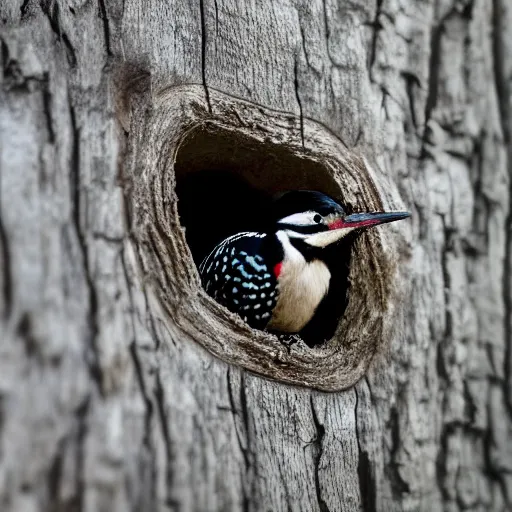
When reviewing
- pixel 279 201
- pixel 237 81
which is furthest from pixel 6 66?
pixel 279 201

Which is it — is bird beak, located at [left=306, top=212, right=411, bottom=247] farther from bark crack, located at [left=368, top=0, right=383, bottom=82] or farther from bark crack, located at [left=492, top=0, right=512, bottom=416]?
bark crack, located at [left=368, top=0, right=383, bottom=82]

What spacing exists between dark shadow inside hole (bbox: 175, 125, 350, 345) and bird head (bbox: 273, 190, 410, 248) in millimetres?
60

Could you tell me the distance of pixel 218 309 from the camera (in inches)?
104

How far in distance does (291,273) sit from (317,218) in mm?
255

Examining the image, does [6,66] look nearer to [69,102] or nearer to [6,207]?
[69,102]

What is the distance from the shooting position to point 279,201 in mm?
3459

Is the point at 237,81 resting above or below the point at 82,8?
below

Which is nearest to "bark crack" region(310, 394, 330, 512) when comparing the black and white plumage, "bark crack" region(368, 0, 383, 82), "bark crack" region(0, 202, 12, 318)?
the black and white plumage

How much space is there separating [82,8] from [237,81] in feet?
1.87

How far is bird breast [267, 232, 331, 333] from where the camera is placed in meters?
3.33

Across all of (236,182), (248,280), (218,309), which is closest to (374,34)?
(236,182)

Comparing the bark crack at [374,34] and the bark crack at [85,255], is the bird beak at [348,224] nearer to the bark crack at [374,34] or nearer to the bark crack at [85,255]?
the bark crack at [374,34]

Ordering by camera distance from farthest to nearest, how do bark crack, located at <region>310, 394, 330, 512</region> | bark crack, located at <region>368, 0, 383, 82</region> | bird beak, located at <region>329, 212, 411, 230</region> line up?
1. bark crack, located at <region>368, 0, 383, 82</region>
2. bird beak, located at <region>329, 212, 411, 230</region>
3. bark crack, located at <region>310, 394, 330, 512</region>

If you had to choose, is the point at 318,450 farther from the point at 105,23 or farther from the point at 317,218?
the point at 105,23
